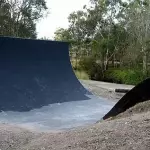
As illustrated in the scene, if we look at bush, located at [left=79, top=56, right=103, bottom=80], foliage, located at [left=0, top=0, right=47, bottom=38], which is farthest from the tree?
foliage, located at [left=0, top=0, right=47, bottom=38]

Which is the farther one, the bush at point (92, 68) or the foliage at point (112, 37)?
the bush at point (92, 68)

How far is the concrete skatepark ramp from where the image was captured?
6.53 meters

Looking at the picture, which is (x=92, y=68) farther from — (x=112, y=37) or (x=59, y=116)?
(x=59, y=116)

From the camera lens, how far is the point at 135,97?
20.0ft

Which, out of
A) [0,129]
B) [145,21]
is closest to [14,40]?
[0,129]

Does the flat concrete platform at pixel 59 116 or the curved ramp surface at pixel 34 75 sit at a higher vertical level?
the curved ramp surface at pixel 34 75

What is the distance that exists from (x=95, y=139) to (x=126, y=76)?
11.5 metres

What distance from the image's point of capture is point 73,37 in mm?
19969

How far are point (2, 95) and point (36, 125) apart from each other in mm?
1795

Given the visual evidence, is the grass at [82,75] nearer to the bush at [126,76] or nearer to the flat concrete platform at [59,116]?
the bush at [126,76]

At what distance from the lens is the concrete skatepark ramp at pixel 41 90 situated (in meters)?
6.53

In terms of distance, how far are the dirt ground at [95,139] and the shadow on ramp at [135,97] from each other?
1615mm

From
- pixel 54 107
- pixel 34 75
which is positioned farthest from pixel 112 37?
pixel 54 107

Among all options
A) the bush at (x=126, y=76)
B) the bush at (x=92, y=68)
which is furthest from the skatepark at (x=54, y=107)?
the bush at (x=92, y=68)
